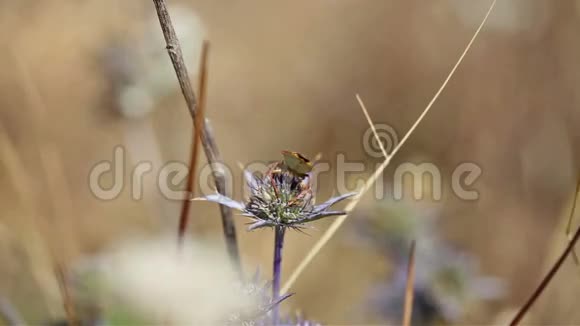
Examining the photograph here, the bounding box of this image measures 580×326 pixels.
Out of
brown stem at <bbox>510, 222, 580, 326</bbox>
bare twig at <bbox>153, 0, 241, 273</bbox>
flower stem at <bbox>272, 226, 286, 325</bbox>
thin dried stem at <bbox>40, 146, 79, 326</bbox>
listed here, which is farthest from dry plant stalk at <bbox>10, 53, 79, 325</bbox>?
brown stem at <bbox>510, 222, 580, 326</bbox>

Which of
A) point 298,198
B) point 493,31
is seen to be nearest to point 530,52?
point 493,31

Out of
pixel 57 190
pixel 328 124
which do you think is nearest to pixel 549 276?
pixel 57 190

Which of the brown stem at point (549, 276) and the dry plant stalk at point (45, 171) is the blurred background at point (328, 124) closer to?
the dry plant stalk at point (45, 171)

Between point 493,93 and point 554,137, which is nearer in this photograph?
point 554,137

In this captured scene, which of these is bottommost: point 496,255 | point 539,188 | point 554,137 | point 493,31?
point 496,255

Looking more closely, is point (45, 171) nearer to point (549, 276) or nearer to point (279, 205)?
point (279, 205)

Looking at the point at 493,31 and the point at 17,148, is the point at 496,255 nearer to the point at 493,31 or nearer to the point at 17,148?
the point at 493,31

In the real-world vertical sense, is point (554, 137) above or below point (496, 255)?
above
